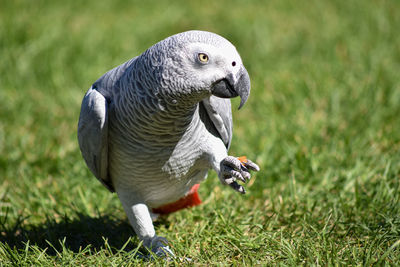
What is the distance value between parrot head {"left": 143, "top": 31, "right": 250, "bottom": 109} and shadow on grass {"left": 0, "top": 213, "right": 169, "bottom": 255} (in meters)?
1.35

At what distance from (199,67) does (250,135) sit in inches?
89.2

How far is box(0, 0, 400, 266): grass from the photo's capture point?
8.66 feet

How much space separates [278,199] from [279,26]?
12.2 ft

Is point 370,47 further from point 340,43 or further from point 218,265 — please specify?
point 218,265

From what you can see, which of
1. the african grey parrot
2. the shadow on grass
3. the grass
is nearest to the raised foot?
the african grey parrot

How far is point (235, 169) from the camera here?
2205 mm

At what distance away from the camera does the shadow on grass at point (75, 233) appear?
2.86 m

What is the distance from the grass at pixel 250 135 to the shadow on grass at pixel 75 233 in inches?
0.5

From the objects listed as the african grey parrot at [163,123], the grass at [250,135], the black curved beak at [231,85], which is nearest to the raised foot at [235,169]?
the african grey parrot at [163,123]

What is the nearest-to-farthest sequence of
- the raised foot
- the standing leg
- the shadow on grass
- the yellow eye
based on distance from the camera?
1. the yellow eye
2. the raised foot
3. the standing leg
4. the shadow on grass

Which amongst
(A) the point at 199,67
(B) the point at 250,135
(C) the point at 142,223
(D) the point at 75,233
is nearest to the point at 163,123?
(A) the point at 199,67

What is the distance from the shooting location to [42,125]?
14.5ft

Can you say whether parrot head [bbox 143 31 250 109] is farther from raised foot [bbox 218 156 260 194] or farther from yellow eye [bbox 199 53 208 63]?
raised foot [bbox 218 156 260 194]

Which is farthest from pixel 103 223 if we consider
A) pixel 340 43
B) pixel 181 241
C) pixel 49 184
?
pixel 340 43
